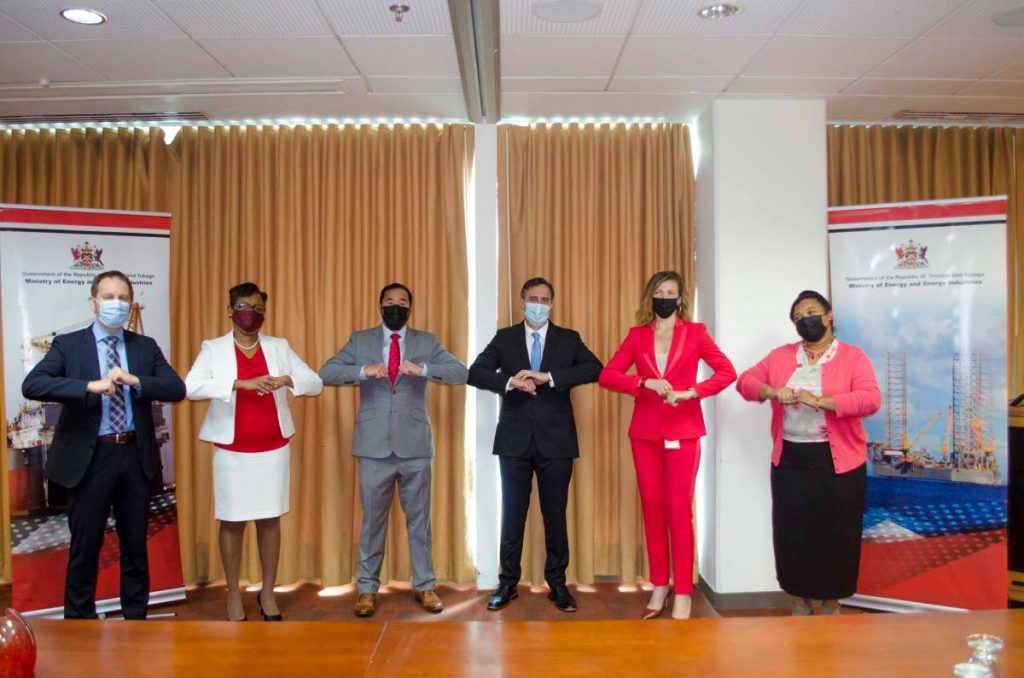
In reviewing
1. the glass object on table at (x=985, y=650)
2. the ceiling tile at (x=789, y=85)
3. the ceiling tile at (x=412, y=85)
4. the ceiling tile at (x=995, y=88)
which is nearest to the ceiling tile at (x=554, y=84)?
the ceiling tile at (x=412, y=85)

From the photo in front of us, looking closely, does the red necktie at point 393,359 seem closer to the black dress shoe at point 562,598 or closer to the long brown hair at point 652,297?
the long brown hair at point 652,297

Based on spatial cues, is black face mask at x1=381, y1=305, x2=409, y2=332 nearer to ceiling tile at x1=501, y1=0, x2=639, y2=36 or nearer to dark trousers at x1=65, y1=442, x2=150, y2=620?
dark trousers at x1=65, y1=442, x2=150, y2=620

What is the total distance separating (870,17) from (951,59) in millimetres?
833

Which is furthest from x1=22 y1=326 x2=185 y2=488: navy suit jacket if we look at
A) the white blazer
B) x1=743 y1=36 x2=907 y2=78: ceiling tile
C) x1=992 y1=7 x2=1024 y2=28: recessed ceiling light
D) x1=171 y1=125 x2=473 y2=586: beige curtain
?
x1=992 y1=7 x2=1024 y2=28: recessed ceiling light

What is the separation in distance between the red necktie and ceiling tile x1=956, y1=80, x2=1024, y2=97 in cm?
362

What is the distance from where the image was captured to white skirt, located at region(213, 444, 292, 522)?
3770 mm

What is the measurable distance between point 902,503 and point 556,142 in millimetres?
2976

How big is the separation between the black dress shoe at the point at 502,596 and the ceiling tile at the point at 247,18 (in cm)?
310

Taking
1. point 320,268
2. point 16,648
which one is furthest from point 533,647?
point 320,268

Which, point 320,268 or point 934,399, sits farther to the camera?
point 320,268

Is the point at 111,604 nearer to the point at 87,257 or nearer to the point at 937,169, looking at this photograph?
the point at 87,257

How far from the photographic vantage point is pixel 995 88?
168 inches

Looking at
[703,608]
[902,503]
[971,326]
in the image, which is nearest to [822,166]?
[971,326]

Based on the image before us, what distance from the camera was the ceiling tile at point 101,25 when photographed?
10.4ft
